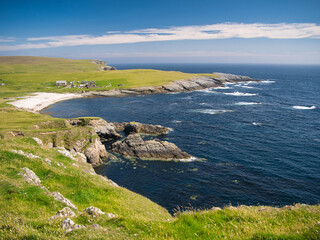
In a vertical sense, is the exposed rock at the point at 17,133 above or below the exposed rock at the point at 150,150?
above

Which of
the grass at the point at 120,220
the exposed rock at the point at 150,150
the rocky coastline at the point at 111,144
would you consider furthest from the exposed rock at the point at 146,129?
the grass at the point at 120,220

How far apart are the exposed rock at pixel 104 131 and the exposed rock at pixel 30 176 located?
41097mm

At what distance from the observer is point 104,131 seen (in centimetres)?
6209

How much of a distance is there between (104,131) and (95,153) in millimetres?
15134

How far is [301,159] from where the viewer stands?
155 ft

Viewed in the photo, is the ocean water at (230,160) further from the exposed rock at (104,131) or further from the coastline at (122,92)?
the coastline at (122,92)

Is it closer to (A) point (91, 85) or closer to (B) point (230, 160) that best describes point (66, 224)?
(B) point (230, 160)

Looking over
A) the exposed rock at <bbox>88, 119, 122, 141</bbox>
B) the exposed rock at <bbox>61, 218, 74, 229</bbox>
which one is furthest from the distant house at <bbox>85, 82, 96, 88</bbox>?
the exposed rock at <bbox>61, 218, 74, 229</bbox>

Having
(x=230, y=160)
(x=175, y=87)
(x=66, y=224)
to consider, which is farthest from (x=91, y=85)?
(x=66, y=224)

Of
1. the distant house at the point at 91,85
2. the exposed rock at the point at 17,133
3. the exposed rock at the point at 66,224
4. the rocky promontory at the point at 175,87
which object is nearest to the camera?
the exposed rock at the point at 66,224

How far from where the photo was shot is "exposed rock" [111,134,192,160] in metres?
50.0

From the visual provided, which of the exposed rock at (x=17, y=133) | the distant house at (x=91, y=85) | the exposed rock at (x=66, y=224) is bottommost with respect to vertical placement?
the exposed rock at (x=17, y=133)

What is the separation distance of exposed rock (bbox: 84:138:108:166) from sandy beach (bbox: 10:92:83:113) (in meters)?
61.5

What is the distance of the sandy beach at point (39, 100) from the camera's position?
330 feet
